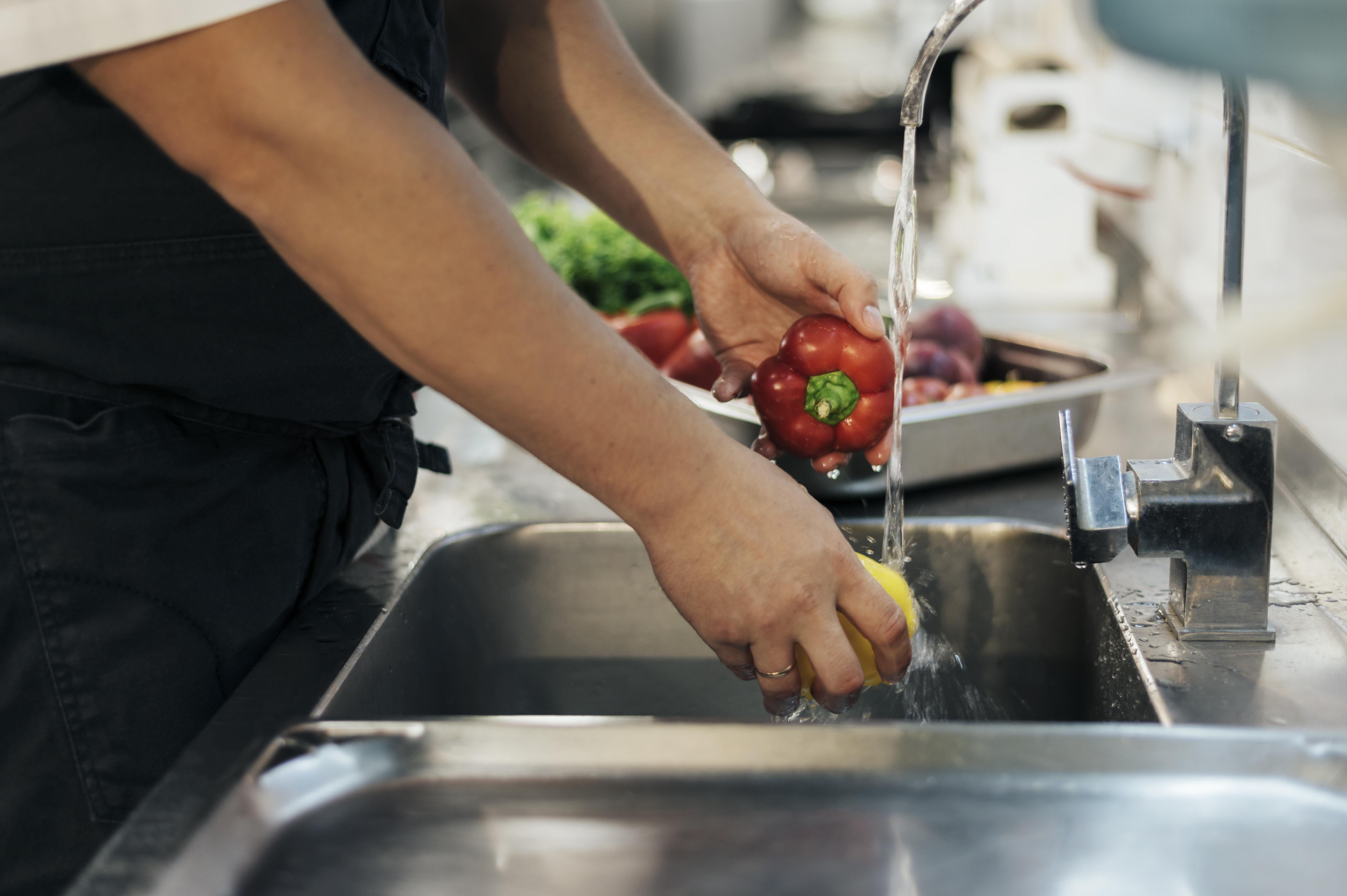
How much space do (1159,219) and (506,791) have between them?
5.55 ft

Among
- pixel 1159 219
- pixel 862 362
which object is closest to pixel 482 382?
pixel 862 362

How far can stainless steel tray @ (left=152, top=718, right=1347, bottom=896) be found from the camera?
0.59 meters

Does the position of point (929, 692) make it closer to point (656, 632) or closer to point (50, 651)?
point (656, 632)

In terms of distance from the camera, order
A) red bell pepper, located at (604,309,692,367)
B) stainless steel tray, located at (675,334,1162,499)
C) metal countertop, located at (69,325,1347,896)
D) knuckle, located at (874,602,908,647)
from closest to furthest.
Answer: metal countertop, located at (69,325,1347,896), knuckle, located at (874,602,908,647), stainless steel tray, located at (675,334,1162,499), red bell pepper, located at (604,309,692,367)

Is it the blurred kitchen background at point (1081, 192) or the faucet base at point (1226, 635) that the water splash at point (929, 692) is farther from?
the blurred kitchen background at point (1081, 192)

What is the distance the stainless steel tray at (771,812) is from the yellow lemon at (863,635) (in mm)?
114

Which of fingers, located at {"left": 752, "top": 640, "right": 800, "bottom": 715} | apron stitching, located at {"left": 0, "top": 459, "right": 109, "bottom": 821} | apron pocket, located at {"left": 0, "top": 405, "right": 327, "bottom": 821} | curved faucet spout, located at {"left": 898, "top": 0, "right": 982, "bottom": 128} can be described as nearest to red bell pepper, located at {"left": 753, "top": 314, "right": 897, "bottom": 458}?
curved faucet spout, located at {"left": 898, "top": 0, "right": 982, "bottom": 128}

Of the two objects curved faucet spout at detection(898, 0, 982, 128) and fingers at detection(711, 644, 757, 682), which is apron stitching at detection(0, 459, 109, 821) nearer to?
fingers at detection(711, 644, 757, 682)

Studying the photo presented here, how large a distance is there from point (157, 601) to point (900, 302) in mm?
591

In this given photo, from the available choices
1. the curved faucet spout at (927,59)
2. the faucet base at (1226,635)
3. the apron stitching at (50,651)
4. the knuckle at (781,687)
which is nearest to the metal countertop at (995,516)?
the faucet base at (1226,635)

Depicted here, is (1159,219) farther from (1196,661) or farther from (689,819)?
(689,819)

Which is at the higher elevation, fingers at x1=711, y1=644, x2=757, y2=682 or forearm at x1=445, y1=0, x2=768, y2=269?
forearm at x1=445, y1=0, x2=768, y2=269

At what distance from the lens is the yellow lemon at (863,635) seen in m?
0.79

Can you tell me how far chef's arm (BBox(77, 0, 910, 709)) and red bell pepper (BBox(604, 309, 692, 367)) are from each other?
88cm
